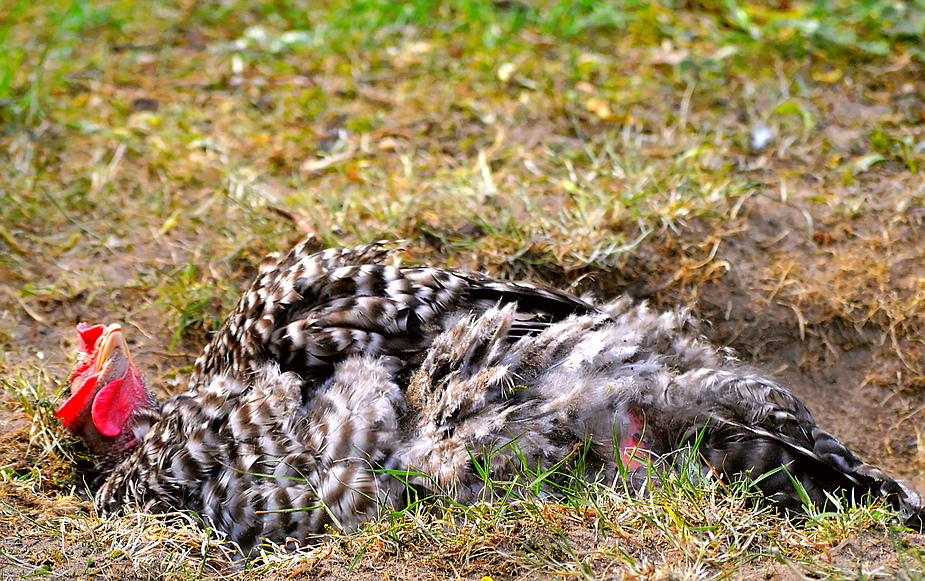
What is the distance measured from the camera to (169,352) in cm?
309

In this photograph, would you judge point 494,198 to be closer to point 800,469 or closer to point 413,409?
point 413,409

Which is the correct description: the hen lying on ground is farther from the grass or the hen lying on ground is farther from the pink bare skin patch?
the grass

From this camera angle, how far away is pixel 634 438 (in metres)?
2.41

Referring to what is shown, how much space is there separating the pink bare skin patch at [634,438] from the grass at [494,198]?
226 millimetres

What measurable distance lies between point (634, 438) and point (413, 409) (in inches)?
26.5

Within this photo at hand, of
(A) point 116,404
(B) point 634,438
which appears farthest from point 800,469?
(A) point 116,404

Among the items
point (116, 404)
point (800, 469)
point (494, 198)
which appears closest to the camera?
point (800, 469)

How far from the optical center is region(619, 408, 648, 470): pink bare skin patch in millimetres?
2346

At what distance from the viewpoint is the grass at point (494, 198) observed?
6.82 ft

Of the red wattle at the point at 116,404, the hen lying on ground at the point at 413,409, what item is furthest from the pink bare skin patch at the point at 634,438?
the red wattle at the point at 116,404

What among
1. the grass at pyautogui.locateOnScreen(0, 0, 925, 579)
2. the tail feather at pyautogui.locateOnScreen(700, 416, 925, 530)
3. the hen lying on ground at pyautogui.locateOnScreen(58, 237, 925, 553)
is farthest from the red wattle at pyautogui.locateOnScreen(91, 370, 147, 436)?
the tail feather at pyautogui.locateOnScreen(700, 416, 925, 530)

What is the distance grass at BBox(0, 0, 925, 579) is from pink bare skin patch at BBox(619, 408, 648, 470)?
226 millimetres

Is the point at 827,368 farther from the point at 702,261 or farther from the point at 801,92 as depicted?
the point at 801,92

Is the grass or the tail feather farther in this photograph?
the tail feather
